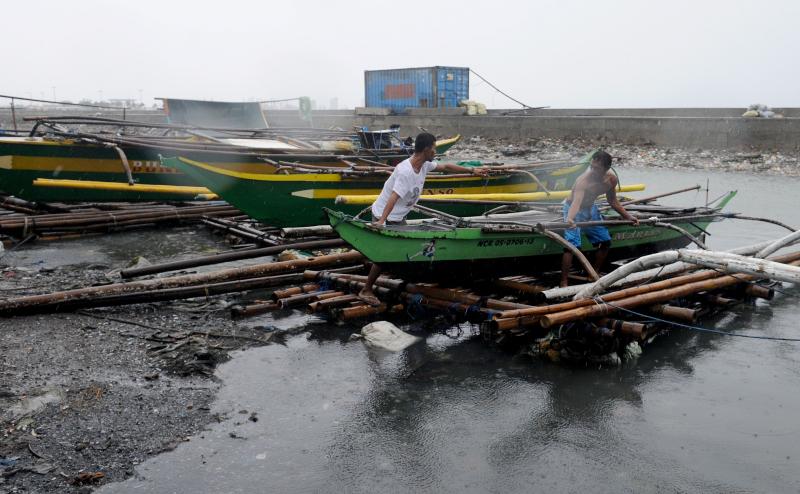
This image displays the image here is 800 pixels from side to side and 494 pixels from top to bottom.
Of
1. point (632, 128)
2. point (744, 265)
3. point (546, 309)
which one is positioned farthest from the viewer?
point (632, 128)

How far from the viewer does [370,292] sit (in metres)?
7.22

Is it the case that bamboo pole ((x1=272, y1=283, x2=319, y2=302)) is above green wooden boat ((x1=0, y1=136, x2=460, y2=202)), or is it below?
below

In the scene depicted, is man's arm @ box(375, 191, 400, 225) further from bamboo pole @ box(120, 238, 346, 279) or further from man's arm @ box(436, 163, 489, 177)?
man's arm @ box(436, 163, 489, 177)

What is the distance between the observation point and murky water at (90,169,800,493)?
424 cm

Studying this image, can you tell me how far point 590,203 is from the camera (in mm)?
7438

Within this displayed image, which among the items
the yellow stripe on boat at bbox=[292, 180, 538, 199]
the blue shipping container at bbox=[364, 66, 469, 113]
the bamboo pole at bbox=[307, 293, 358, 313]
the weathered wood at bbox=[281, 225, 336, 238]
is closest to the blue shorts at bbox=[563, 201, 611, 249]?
the bamboo pole at bbox=[307, 293, 358, 313]

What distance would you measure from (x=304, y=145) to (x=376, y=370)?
29.7 feet

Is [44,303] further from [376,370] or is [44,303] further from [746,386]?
[746,386]

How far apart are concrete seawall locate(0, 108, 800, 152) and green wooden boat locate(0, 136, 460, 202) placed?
1568 centimetres

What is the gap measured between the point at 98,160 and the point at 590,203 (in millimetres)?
9401

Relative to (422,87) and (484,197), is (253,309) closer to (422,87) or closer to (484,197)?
(484,197)

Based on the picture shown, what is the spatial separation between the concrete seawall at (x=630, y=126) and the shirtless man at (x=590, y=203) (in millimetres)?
18154

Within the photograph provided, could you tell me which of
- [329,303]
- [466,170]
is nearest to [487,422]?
[329,303]

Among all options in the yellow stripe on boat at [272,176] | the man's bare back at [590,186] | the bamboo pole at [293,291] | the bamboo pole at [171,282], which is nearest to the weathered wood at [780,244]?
the man's bare back at [590,186]
